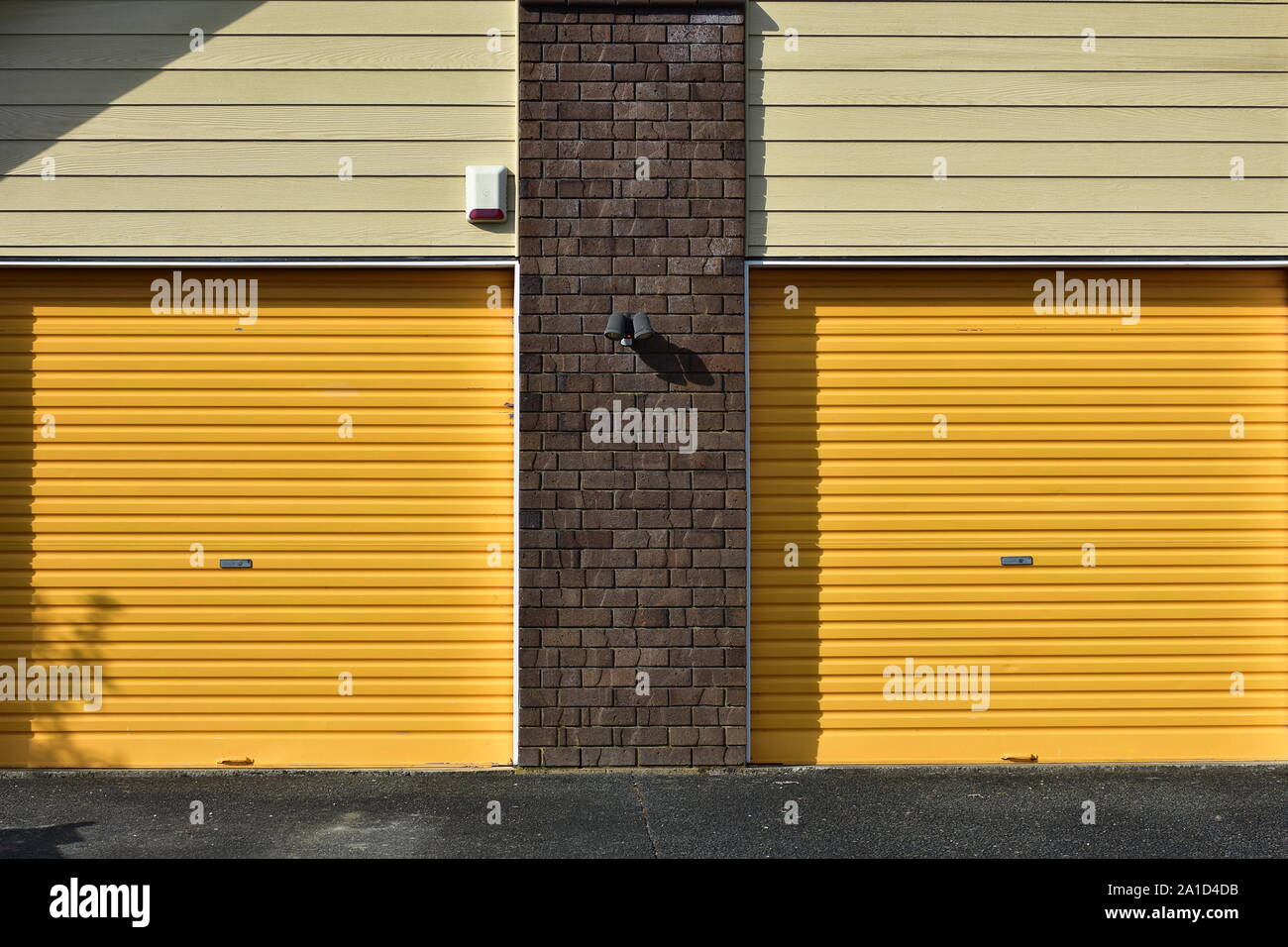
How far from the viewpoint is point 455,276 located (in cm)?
853

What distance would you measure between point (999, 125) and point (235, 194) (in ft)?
16.8

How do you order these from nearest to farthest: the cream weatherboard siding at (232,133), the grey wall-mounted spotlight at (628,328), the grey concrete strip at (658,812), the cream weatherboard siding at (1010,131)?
the grey concrete strip at (658,812)
the grey wall-mounted spotlight at (628,328)
the cream weatherboard siding at (232,133)
the cream weatherboard siding at (1010,131)

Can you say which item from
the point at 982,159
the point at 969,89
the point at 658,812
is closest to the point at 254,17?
the point at 969,89

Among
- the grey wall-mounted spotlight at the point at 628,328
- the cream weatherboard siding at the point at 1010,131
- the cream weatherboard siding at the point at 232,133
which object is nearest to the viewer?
the grey wall-mounted spotlight at the point at 628,328

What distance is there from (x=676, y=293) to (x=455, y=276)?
151 cm

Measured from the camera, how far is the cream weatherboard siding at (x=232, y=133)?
8.32 meters

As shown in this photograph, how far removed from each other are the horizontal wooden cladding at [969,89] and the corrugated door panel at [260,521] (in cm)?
231

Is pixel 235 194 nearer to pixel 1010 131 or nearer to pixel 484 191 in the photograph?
pixel 484 191

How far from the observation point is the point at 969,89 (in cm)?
845

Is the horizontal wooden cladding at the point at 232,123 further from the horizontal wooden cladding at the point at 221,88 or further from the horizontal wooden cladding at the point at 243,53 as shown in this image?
the horizontal wooden cladding at the point at 243,53

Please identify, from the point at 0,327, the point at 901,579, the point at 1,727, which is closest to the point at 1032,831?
the point at 901,579

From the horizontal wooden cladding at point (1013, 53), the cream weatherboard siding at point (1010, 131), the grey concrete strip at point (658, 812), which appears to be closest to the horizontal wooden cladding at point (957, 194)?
the cream weatherboard siding at point (1010, 131)

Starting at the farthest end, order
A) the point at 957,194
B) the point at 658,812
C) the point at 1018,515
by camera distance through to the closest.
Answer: the point at 1018,515
the point at 957,194
the point at 658,812

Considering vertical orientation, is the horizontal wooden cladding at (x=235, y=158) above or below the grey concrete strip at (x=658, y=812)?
above
